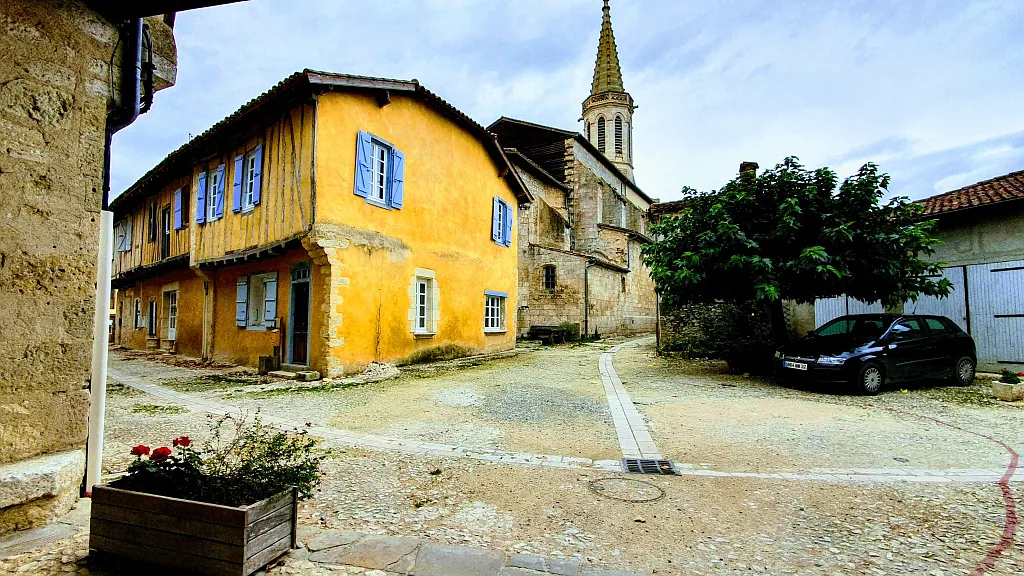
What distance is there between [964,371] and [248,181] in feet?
48.9

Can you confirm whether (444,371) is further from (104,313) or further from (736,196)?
(104,313)

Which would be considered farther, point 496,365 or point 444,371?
point 496,365

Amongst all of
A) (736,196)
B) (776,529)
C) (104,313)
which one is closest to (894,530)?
(776,529)

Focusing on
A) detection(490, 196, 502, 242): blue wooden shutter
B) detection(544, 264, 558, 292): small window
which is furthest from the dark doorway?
detection(544, 264, 558, 292): small window

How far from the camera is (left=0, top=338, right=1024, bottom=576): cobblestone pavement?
289 cm

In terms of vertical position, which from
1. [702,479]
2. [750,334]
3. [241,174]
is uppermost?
[241,174]

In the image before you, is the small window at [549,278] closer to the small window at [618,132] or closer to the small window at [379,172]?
the small window at [379,172]

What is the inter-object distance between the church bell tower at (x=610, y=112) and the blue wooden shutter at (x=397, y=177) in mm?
30778

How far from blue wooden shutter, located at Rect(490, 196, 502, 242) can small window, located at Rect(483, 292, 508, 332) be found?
1780 millimetres

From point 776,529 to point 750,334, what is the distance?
10.9m

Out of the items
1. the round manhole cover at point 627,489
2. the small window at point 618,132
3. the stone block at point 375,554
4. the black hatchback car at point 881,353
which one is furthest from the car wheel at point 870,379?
the small window at point 618,132

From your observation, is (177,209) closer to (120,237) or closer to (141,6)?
(120,237)

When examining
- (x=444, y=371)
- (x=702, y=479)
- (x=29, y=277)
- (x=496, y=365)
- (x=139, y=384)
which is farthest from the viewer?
(x=496, y=365)

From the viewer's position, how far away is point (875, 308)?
520 inches
